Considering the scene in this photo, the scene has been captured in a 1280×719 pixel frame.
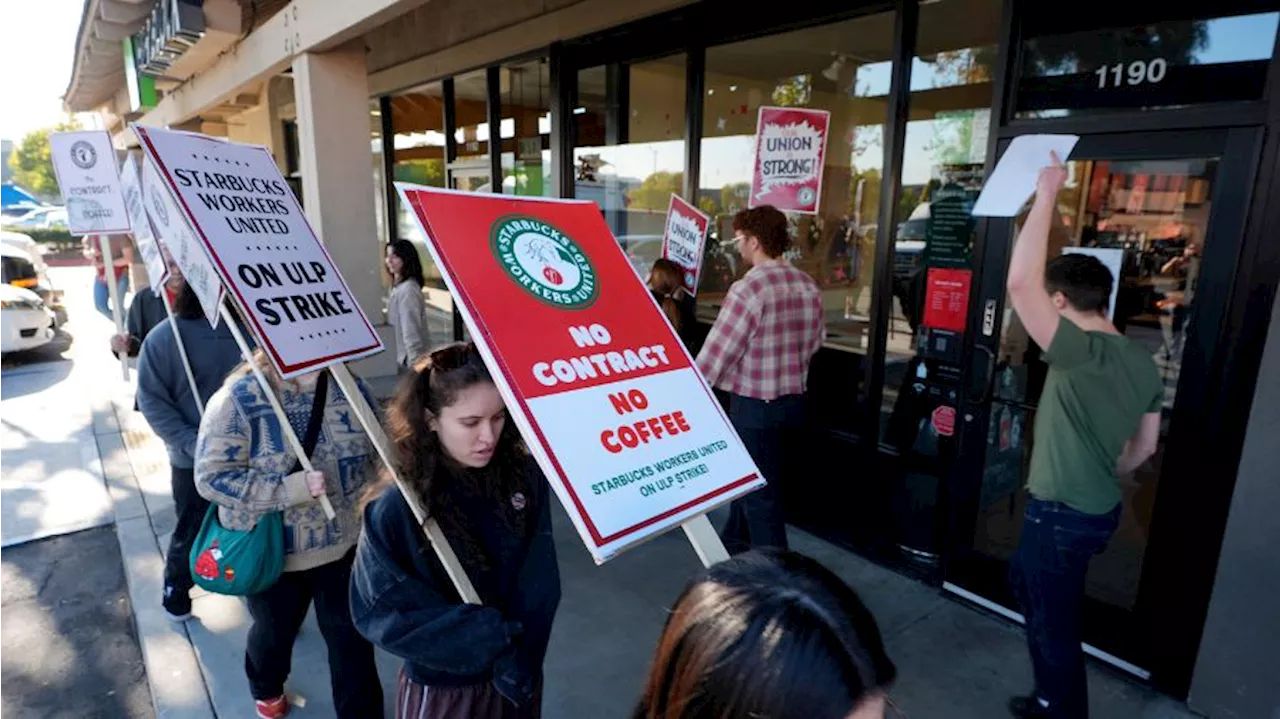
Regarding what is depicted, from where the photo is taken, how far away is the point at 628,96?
5613mm

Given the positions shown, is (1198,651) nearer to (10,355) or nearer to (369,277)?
(369,277)

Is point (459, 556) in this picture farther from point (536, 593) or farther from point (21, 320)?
point (21, 320)

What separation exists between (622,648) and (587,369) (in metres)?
2.49

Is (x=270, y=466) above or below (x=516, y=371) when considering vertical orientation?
below

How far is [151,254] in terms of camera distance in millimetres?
3537

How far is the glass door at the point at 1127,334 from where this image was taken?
2.76m

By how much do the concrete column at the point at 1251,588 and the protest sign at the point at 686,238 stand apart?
2.96 m

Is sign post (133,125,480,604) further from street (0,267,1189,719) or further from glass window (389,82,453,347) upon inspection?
glass window (389,82,453,347)

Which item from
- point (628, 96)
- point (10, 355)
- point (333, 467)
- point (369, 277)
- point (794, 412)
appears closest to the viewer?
point (333, 467)

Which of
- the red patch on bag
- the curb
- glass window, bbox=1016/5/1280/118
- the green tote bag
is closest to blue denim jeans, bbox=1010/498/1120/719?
glass window, bbox=1016/5/1280/118

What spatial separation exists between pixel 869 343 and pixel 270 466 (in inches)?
120

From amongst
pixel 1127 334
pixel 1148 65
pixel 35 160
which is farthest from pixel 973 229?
pixel 35 160

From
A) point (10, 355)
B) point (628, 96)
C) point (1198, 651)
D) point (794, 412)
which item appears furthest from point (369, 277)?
point (10, 355)

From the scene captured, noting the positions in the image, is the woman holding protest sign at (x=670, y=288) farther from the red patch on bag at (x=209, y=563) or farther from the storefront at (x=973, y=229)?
the red patch on bag at (x=209, y=563)
